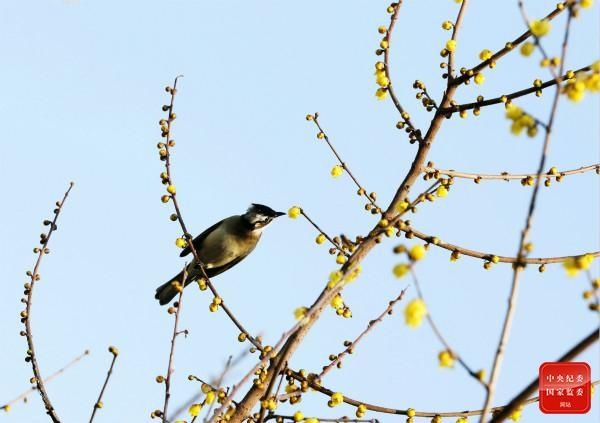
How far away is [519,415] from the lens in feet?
14.9

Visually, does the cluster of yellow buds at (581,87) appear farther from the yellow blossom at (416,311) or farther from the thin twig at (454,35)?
the thin twig at (454,35)

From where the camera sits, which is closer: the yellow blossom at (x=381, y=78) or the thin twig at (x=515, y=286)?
the thin twig at (x=515, y=286)

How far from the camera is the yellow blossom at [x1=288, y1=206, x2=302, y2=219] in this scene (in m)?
5.02

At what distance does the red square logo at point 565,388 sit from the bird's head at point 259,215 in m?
5.53

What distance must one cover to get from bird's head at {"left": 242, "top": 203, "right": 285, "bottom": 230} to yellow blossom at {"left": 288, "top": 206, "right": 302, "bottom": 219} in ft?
15.3

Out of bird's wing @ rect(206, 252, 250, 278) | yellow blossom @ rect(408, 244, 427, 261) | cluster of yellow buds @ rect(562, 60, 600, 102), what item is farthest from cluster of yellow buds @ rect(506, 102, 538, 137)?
bird's wing @ rect(206, 252, 250, 278)

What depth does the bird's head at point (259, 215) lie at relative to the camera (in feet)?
32.0

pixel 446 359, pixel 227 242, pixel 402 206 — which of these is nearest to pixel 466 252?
pixel 402 206

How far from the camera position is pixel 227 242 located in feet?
30.6

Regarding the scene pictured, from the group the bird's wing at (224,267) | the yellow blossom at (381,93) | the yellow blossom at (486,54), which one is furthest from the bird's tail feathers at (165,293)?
the yellow blossom at (486,54)

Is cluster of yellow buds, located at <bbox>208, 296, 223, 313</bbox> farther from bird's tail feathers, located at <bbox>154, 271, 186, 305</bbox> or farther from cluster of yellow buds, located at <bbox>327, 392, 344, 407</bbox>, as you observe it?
bird's tail feathers, located at <bbox>154, 271, 186, 305</bbox>

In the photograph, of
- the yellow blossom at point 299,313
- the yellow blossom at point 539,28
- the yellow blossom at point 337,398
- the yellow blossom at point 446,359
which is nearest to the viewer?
the yellow blossom at point 446,359

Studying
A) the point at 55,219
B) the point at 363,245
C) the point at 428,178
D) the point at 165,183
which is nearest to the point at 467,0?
the point at 428,178

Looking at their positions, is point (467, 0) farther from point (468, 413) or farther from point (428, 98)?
point (468, 413)
